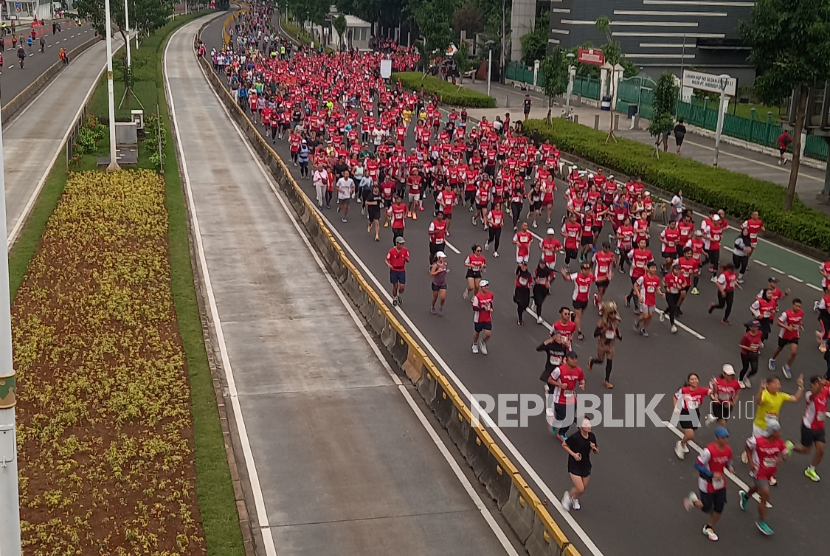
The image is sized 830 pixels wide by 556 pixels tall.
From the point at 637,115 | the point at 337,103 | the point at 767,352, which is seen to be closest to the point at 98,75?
the point at 337,103

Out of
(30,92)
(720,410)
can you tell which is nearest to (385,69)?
(30,92)

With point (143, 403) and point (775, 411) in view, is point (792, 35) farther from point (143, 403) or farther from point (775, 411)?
point (143, 403)

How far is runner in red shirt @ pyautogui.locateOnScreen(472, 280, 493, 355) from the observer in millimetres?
17953

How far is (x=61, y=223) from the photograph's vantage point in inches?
1095

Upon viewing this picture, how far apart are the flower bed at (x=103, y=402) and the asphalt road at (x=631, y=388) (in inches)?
183

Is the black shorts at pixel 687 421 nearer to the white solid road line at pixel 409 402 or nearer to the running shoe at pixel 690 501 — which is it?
the running shoe at pixel 690 501

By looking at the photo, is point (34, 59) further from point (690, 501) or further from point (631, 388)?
point (690, 501)

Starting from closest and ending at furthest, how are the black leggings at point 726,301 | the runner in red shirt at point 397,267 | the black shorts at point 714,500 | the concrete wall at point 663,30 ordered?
1. the black shorts at point 714,500
2. the black leggings at point 726,301
3. the runner in red shirt at point 397,267
4. the concrete wall at point 663,30

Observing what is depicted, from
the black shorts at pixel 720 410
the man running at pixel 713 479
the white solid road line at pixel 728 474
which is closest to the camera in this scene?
the man running at pixel 713 479

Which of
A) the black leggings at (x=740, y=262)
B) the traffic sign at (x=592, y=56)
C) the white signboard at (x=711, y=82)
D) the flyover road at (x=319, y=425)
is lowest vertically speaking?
the flyover road at (x=319, y=425)

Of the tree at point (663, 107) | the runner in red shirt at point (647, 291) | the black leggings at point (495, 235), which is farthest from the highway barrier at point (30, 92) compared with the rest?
the runner in red shirt at point (647, 291)

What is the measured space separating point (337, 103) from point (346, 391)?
34917 mm

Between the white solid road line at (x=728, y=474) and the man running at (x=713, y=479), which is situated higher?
the man running at (x=713, y=479)

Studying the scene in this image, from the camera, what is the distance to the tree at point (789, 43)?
88.2 ft
